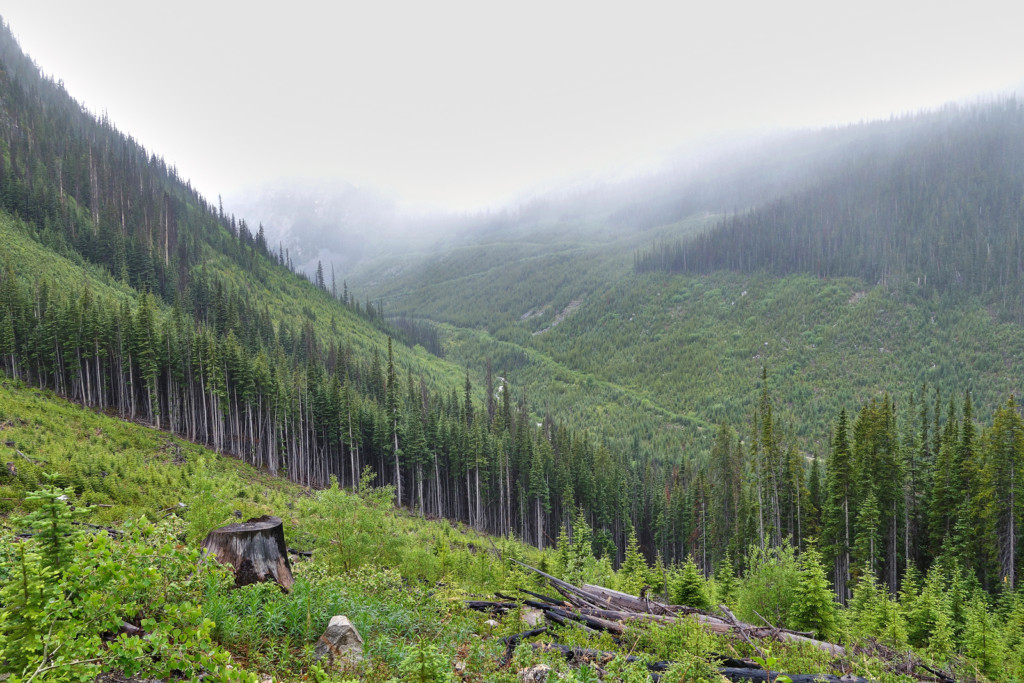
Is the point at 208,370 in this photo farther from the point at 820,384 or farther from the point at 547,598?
the point at 820,384

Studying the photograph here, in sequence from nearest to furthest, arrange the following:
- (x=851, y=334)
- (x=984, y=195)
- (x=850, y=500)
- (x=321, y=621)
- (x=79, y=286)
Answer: (x=321, y=621) < (x=850, y=500) < (x=79, y=286) < (x=851, y=334) < (x=984, y=195)

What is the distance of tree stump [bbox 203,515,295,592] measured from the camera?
30.5ft

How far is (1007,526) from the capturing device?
30734mm

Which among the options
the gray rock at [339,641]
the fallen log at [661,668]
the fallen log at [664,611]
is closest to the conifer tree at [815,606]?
the fallen log at [664,611]

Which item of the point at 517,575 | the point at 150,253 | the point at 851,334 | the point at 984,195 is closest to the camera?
the point at 517,575

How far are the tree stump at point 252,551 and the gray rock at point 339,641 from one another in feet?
9.60

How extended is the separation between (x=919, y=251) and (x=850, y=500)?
19371 cm

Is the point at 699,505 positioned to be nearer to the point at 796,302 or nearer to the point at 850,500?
the point at 850,500

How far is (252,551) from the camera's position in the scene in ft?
31.1

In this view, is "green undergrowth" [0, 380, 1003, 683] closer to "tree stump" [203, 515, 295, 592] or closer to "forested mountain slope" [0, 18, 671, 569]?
"tree stump" [203, 515, 295, 592]

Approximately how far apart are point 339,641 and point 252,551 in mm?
3769

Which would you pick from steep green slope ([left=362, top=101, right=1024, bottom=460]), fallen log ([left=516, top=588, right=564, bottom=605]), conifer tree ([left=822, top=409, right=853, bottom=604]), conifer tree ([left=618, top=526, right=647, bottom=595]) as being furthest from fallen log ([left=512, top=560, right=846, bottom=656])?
steep green slope ([left=362, top=101, right=1024, bottom=460])

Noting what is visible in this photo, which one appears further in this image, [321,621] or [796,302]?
[796,302]

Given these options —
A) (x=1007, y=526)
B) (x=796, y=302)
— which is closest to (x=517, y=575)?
(x=1007, y=526)
